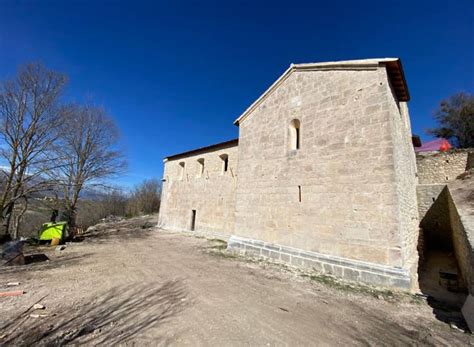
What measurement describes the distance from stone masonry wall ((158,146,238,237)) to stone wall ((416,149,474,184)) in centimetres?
1215

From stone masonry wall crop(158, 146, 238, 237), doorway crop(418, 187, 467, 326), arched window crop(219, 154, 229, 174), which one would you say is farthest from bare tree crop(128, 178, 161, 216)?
doorway crop(418, 187, 467, 326)

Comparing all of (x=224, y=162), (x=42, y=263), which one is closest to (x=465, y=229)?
(x=224, y=162)

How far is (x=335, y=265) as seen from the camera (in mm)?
5613

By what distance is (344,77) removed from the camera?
257 inches

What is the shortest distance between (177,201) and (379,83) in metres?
13.6

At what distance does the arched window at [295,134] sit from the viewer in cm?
766

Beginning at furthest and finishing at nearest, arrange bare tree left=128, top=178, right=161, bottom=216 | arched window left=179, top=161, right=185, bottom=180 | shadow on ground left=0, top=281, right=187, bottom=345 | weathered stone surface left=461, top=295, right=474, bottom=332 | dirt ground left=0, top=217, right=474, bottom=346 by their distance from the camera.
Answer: bare tree left=128, top=178, right=161, bottom=216, arched window left=179, top=161, right=185, bottom=180, weathered stone surface left=461, top=295, right=474, bottom=332, dirt ground left=0, top=217, right=474, bottom=346, shadow on ground left=0, top=281, right=187, bottom=345

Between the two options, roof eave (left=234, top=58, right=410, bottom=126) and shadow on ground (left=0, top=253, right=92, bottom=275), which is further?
roof eave (left=234, top=58, right=410, bottom=126)

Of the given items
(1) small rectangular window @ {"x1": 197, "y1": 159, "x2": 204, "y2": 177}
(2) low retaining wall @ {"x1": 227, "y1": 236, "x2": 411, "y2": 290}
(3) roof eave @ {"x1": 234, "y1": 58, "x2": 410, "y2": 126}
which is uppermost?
(3) roof eave @ {"x1": 234, "y1": 58, "x2": 410, "y2": 126}

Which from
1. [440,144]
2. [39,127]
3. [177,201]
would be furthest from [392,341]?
[440,144]

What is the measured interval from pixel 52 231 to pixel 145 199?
72.1 ft

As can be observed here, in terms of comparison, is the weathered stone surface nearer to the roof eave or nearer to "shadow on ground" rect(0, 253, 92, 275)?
the roof eave

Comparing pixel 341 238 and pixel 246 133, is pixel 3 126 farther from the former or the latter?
pixel 341 238

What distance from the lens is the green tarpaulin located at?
9.14 metres
